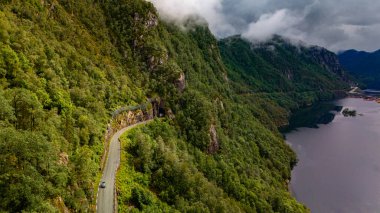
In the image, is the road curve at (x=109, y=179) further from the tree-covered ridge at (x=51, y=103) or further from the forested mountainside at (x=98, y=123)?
the tree-covered ridge at (x=51, y=103)

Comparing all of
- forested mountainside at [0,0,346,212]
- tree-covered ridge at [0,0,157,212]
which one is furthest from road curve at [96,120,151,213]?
tree-covered ridge at [0,0,157,212]

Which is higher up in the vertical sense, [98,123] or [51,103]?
[51,103]

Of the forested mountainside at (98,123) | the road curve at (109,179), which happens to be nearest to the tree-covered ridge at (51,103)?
the forested mountainside at (98,123)

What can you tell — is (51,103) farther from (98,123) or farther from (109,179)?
(109,179)

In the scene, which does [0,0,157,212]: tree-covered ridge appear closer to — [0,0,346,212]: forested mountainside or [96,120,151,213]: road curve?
[0,0,346,212]: forested mountainside

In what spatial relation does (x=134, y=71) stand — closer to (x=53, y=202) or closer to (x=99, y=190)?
(x=99, y=190)

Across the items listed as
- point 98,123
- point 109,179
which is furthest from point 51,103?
point 109,179

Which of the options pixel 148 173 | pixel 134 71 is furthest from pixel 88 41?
pixel 148 173
